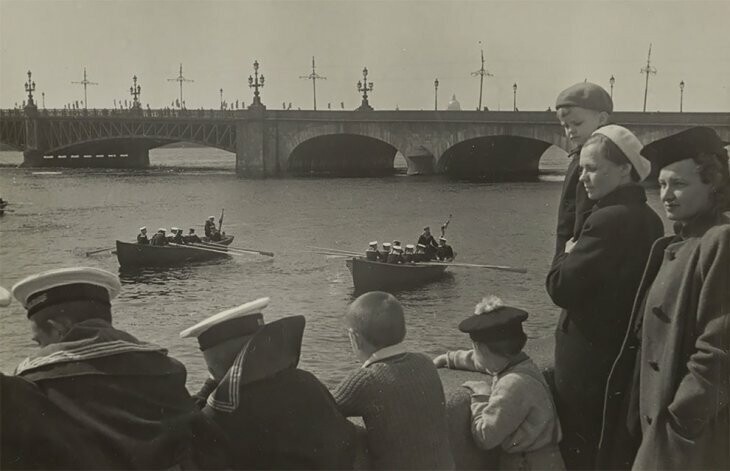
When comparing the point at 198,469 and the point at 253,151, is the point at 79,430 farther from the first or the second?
the point at 253,151

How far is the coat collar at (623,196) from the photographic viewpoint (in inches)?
126

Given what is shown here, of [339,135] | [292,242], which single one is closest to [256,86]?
[339,135]

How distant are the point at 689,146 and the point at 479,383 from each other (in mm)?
1222

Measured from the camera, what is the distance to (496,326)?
306 cm

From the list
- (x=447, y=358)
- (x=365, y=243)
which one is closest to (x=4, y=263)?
(x=365, y=243)

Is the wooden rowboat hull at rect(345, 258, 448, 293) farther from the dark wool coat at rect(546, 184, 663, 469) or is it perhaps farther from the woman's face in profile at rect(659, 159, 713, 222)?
the woman's face in profile at rect(659, 159, 713, 222)

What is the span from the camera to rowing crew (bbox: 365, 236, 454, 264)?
69.2ft

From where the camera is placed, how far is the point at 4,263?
22.9m

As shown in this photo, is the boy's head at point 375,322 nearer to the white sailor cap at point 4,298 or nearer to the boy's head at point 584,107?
the white sailor cap at point 4,298

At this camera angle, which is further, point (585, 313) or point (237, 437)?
point (585, 313)

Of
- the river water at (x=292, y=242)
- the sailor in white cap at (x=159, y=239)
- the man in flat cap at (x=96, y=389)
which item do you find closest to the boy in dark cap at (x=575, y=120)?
the man in flat cap at (x=96, y=389)

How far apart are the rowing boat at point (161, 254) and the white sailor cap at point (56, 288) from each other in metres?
21.4

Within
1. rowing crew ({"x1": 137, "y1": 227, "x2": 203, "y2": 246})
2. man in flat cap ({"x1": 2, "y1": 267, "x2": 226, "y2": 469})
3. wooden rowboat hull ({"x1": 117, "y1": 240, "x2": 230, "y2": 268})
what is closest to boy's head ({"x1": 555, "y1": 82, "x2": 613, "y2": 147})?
man in flat cap ({"x1": 2, "y1": 267, "x2": 226, "y2": 469})

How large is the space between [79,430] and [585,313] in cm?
193
